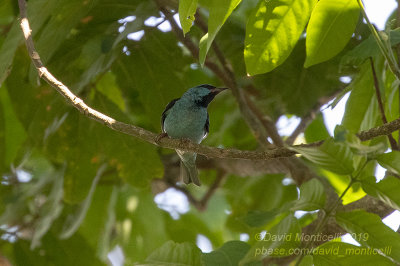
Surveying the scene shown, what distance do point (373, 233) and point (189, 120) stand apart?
2.17 m

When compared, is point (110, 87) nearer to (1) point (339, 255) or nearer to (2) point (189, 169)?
(2) point (189, 169)

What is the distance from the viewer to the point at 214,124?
5266mm

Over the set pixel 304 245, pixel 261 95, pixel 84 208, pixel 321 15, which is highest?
pixel 261 95

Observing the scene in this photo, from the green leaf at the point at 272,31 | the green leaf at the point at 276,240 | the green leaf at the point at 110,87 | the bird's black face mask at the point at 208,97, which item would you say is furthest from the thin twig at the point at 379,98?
the green leaf at the point at 110,87

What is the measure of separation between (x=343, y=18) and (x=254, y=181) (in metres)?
2.53

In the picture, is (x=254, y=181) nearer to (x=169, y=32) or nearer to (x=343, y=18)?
(x=169, y=32)

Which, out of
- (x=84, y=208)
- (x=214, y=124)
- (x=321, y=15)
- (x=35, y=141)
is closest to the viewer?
(x=321, y=15)

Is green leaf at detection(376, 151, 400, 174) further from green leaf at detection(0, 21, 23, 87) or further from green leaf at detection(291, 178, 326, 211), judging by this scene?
green leaf at detection(0, 21, 23, 87)

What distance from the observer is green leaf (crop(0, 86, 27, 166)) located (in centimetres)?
434

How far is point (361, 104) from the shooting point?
316 cm

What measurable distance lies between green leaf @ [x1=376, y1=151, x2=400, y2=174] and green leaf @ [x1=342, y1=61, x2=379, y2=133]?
98cm

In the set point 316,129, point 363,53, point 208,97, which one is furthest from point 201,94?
point 363,53

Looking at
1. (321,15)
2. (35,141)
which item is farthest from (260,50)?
(35,141)

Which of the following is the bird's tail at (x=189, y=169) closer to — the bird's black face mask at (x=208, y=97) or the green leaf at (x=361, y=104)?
the bird's black face mask at (x=208, y=97)
